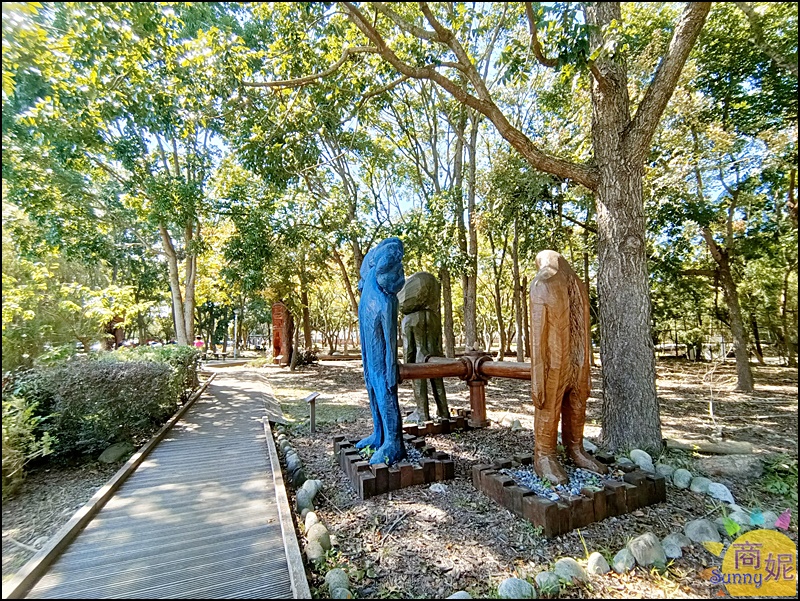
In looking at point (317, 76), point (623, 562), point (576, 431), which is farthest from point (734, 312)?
point (317, 76)

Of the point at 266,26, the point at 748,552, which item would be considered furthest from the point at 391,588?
the point at 266,26

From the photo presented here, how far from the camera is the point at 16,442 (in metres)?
3.87

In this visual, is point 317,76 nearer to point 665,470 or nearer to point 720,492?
point 665,470

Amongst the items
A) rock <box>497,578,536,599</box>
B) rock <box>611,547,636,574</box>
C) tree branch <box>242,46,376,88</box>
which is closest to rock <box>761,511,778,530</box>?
rock <box>611,547,636,574</box>

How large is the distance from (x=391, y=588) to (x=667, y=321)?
25481 mm

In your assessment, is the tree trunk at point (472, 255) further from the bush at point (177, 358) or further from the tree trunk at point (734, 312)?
the bush at point (177, 358)

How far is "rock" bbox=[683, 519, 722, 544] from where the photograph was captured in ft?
9.45

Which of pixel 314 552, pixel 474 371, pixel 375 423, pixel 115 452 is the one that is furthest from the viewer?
pixel 474 371

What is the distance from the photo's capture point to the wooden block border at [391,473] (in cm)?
385

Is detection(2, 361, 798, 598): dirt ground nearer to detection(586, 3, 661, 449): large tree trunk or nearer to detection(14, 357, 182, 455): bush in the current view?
detection(14, 357, 182, 455): bush

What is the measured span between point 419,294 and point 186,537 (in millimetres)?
4158

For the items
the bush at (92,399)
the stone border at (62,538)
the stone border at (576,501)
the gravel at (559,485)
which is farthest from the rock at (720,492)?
the bush at (92,399)

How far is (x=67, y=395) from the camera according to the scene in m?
4.77

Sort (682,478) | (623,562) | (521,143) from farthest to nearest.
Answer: (521,143) < (682,478) < (623,562)
